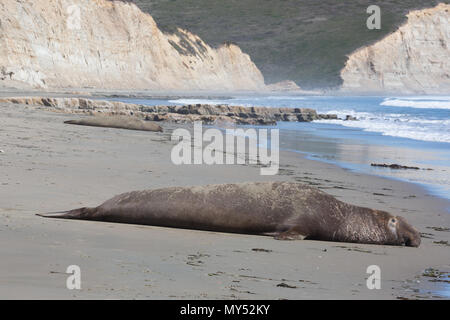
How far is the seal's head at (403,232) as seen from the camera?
21.9 feet

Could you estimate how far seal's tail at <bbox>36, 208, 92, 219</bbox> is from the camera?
21.5 ft

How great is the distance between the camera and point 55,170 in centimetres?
969

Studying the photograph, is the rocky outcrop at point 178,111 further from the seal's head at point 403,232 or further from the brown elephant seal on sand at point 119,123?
the seal's head at point 403,232

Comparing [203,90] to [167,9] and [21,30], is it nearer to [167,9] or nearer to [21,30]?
[21,30]

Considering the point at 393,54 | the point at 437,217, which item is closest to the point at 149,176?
the point at 437,217

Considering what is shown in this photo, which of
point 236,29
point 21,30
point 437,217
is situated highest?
point 236,29

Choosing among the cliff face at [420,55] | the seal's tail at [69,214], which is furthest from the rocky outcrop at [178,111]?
the cliff face at [420,55]

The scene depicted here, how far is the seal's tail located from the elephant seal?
0.01 meters

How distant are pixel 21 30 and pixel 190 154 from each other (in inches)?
1434

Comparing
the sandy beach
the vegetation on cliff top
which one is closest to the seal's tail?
the sandy beach

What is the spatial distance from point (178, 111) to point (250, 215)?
2438 centimetres

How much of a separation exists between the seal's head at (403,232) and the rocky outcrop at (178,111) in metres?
19.5

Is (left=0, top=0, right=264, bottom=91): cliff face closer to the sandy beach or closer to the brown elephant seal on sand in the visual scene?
the brown elephant seal on sand

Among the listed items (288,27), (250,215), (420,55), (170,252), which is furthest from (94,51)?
(288,27)
